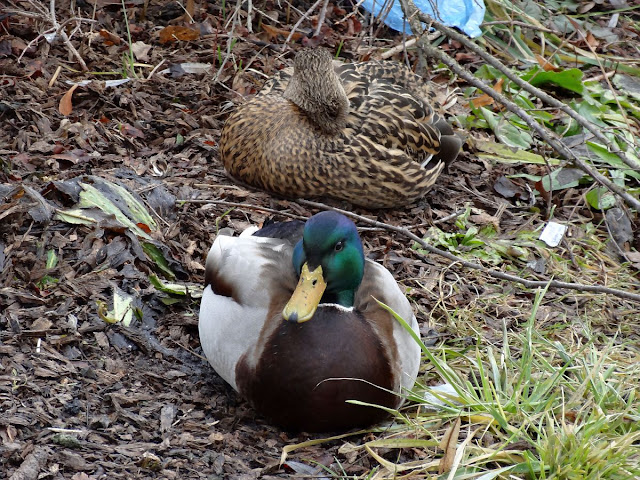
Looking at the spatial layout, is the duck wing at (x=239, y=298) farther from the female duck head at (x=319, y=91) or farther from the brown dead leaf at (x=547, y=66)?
Answer: the brown dead leaf at (x=547, y=66)

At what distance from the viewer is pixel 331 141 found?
4703 mm

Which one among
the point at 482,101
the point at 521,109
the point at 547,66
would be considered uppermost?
the point at 521,109

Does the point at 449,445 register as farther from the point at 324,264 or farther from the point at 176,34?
the point at 176,34

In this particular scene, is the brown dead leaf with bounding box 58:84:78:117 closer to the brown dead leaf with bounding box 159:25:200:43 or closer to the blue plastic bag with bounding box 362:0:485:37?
the brown dead leaf with bounding box 159:25:200:43

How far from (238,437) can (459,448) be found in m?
0.80

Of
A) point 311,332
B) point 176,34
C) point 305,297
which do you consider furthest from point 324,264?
point 176,34

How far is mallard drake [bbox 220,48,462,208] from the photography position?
4656 mm

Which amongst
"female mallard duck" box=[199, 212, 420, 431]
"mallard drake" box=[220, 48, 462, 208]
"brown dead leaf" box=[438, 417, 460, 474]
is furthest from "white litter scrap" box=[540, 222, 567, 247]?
"brown dead leaf" box=[438, 417, 460, 474]

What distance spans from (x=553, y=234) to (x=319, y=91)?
4.86 ft

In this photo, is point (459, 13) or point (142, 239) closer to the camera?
point (142, 239)

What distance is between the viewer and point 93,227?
3.90 meters

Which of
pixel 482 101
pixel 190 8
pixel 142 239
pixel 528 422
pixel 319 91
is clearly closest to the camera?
pixel 528 422

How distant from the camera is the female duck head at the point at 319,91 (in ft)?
15.0

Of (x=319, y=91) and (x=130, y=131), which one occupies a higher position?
(x=319, y=91)
